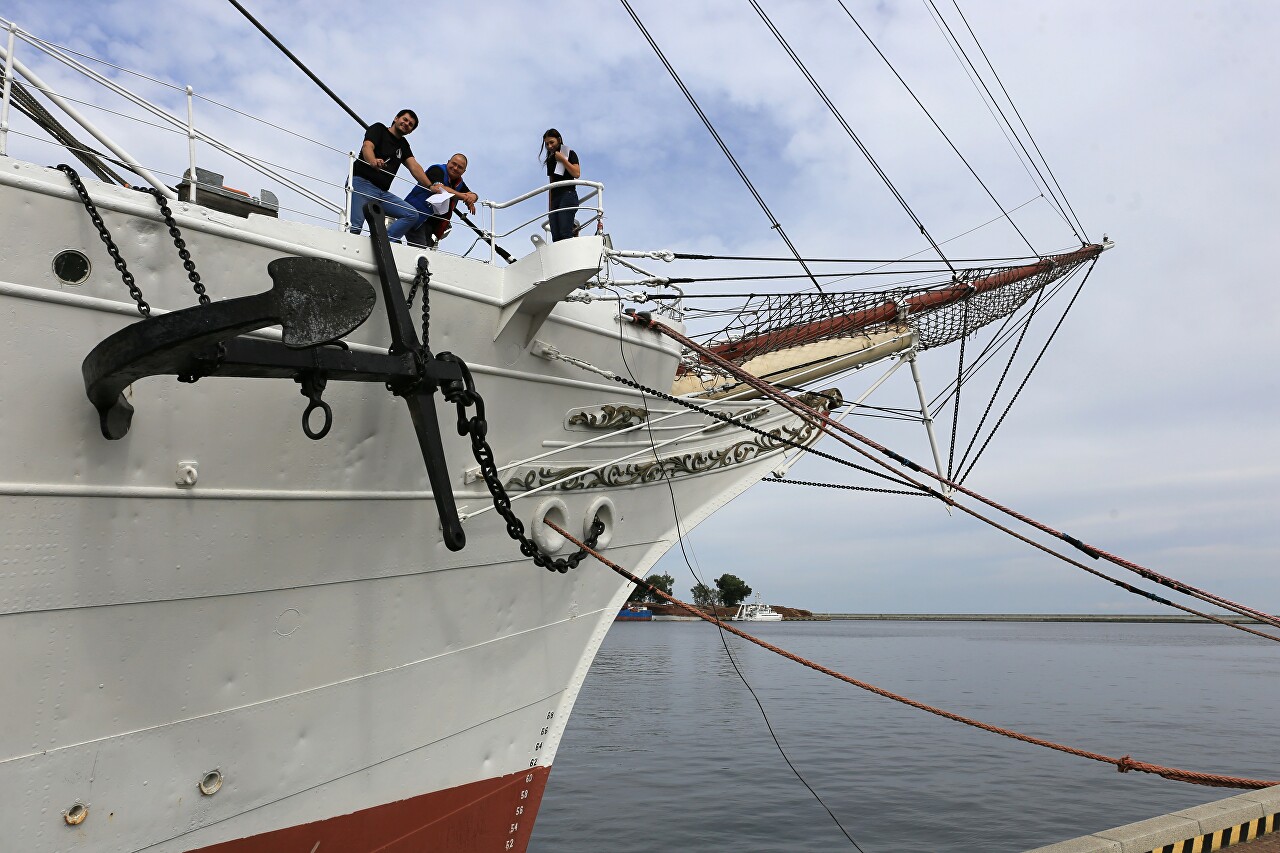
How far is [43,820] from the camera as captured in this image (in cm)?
338

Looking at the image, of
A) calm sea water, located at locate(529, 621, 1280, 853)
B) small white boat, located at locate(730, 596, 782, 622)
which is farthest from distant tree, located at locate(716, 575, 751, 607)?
calm sea water, located at locate(529, 621, 1280, 853)

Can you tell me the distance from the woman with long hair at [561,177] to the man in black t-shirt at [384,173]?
0.84 m

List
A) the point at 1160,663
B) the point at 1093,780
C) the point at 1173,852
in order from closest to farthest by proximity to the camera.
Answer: the point at 1173,852, the point at 1093,780, the point at 1160,663

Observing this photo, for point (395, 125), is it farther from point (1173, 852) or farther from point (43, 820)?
point (1173, 852)

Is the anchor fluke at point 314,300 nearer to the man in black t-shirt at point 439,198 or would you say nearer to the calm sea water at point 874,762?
the man in black t-shirt at point 439,198

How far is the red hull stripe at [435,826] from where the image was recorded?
4.21 metres

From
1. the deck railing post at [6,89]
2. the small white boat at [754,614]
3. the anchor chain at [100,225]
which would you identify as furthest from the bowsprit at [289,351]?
the small white boat at [754,614]

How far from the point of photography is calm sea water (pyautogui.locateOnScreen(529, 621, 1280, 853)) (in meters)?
9.68

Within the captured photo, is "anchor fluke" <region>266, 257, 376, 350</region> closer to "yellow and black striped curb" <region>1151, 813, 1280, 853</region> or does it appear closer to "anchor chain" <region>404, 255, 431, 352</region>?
"anchor chain" <region>404, 255, 431, 352</region>

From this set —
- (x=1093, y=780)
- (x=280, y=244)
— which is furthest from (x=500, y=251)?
(x=1093, y=780)

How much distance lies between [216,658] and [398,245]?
2.25 meters

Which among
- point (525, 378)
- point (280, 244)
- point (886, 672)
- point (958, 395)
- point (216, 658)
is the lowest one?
point (886, 672)

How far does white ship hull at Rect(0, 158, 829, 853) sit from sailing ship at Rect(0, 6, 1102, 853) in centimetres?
1

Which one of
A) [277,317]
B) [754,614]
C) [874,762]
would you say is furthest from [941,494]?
[754,614]
